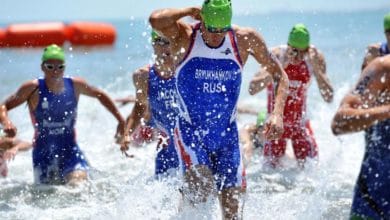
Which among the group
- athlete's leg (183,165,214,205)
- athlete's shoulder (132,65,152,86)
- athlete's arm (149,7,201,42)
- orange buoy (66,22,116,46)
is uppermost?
athlete's arm (149,7,201,42)

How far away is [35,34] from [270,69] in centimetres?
3028

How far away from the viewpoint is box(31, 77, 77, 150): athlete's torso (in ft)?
27.0

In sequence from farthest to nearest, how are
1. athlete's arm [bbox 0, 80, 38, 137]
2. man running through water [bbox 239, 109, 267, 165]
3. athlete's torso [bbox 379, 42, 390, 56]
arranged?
man running through water [bbox 239, 109, 267, 165], athlete's arm [bbox 0, 80, 38, 137], athlete's torso [bbox 379, 42, 390, 56]

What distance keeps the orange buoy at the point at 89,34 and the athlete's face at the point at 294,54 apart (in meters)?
27.8

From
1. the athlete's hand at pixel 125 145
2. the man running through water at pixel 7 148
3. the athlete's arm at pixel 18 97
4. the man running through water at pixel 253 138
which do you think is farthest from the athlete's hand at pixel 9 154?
the man running through water at pixel 253 138

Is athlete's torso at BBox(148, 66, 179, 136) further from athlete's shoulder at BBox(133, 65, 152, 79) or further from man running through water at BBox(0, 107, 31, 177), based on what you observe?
man running through water at BBox(0, 107, 31, 177)

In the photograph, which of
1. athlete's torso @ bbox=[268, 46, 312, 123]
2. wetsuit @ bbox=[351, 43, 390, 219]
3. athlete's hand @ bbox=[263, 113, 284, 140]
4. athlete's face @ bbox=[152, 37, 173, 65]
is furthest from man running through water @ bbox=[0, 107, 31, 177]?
wetsuit @ bbox=[351, 43, 390, 219]

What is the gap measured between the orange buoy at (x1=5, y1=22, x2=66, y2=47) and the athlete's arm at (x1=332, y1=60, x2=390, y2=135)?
3188 centimetres

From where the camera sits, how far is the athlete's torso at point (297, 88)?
357 inches

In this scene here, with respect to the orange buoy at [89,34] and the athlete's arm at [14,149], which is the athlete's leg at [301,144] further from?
the orange buoy at [89,34]

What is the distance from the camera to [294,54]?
9.05 m

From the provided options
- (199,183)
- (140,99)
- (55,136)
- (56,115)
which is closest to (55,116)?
(56,115)

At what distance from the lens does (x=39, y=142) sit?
27.6 feet

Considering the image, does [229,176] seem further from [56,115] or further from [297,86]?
[297,86]
